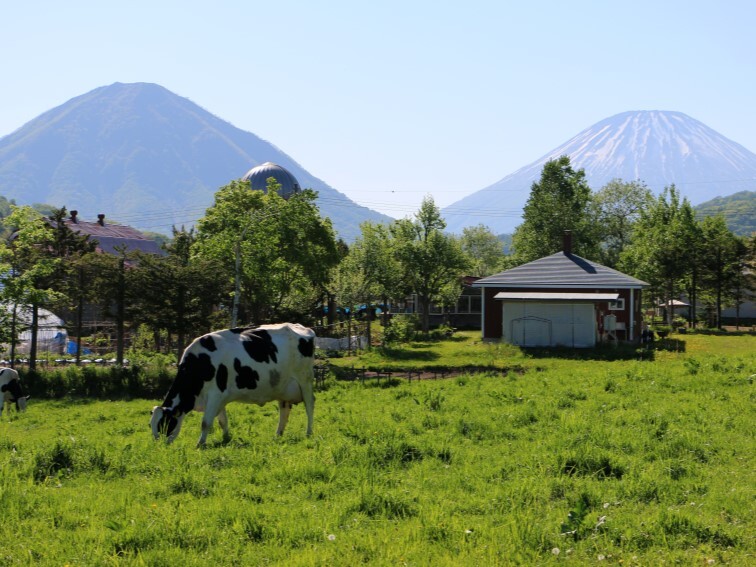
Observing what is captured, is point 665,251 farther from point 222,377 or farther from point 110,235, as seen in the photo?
point 110,235

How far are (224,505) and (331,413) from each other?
8854 millimetres

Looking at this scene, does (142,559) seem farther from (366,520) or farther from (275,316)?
(275,316)

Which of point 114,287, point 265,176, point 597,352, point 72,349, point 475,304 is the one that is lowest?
point 72,349

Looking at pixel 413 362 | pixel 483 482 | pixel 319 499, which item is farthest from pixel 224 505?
pixel 413 362

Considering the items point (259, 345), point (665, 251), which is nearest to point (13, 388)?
point (259, 345)

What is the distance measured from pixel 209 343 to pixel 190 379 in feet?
2.51

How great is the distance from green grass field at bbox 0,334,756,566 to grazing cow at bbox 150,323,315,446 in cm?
61

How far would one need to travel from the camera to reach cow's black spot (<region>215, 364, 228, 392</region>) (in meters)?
13.2

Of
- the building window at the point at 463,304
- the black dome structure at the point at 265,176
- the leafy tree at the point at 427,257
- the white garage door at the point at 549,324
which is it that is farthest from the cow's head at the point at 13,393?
the black dome structure at the point at 265,176

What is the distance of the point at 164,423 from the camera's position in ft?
41.8

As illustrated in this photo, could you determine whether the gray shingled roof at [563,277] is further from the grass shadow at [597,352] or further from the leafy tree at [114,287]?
the leafy tree at [114,287]

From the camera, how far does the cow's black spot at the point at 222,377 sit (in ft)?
43.5

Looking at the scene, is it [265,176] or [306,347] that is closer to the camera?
[306,347]

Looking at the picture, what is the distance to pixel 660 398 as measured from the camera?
1650cm
